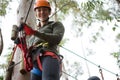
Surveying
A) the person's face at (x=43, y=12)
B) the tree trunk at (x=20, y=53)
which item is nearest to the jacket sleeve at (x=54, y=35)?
→ the person's face at (x=43, y=12)

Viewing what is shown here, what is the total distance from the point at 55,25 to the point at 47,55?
317 millimetres

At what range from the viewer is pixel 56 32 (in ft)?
8.07

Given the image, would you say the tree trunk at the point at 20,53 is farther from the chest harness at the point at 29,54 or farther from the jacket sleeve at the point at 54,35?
the jacket sleeve at the point at 54,35

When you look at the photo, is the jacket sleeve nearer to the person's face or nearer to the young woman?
the young woman

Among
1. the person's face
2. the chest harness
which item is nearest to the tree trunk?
the chest harness

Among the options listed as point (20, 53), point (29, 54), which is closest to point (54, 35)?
point (29, 54)

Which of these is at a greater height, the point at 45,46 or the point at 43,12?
the point at 43,12

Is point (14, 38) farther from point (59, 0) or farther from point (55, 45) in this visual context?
point (59, 0)

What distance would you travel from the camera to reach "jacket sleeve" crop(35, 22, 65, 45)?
7.68 ft

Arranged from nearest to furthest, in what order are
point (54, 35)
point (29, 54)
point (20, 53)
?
point (54, 35)
point (29, 54)
point (20, 53)

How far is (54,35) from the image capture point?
7.89 feet

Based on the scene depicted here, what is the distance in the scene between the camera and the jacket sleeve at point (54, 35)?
7.68 ft

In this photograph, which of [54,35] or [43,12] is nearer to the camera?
[54,35]

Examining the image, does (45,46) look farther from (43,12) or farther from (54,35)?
(43,12)
